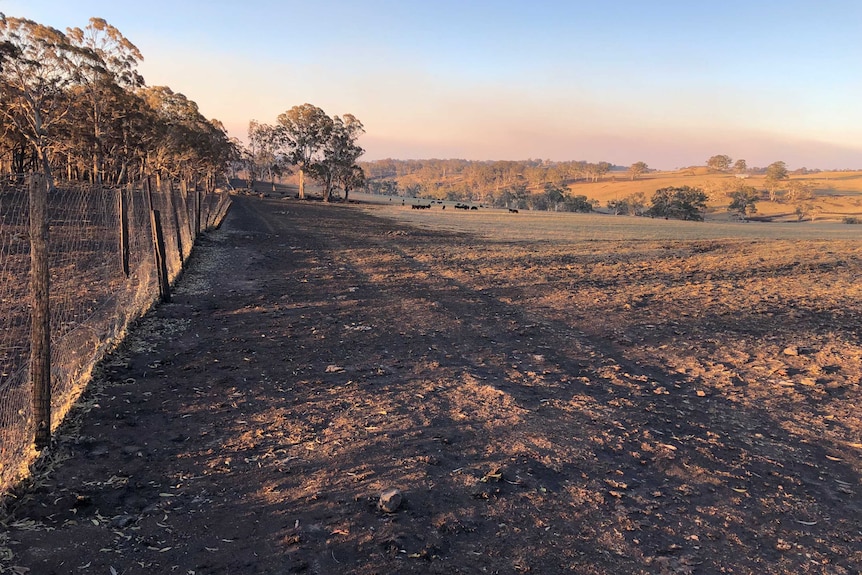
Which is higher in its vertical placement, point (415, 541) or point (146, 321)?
point (146, 321)

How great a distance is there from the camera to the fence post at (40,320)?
3389 millimetres

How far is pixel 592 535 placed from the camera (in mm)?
2941

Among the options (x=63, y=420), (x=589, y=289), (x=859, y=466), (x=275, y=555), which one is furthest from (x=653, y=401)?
(x=589, y=289)

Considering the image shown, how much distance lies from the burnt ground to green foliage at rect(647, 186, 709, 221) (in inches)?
3397

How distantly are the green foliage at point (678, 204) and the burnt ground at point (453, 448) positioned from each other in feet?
283

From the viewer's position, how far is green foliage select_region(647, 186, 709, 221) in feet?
281

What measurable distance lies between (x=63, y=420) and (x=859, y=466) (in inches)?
240

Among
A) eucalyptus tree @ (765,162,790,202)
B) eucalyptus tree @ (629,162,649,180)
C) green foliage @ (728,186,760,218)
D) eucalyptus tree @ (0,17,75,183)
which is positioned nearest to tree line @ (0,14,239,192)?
eucalyptus tree @ (0,17,75,183)

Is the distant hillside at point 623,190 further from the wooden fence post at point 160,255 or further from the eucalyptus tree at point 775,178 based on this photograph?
the wooden fence post at point 160,255

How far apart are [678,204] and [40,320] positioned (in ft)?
319

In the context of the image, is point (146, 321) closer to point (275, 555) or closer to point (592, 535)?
point (275, 555)

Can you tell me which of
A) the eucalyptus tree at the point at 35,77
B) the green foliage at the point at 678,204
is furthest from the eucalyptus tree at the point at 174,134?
the green foliage at the point at 678,204

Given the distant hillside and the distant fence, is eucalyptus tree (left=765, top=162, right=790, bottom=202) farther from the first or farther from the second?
the distant fence

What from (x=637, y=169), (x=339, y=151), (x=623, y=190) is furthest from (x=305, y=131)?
(x=637, y=169)
